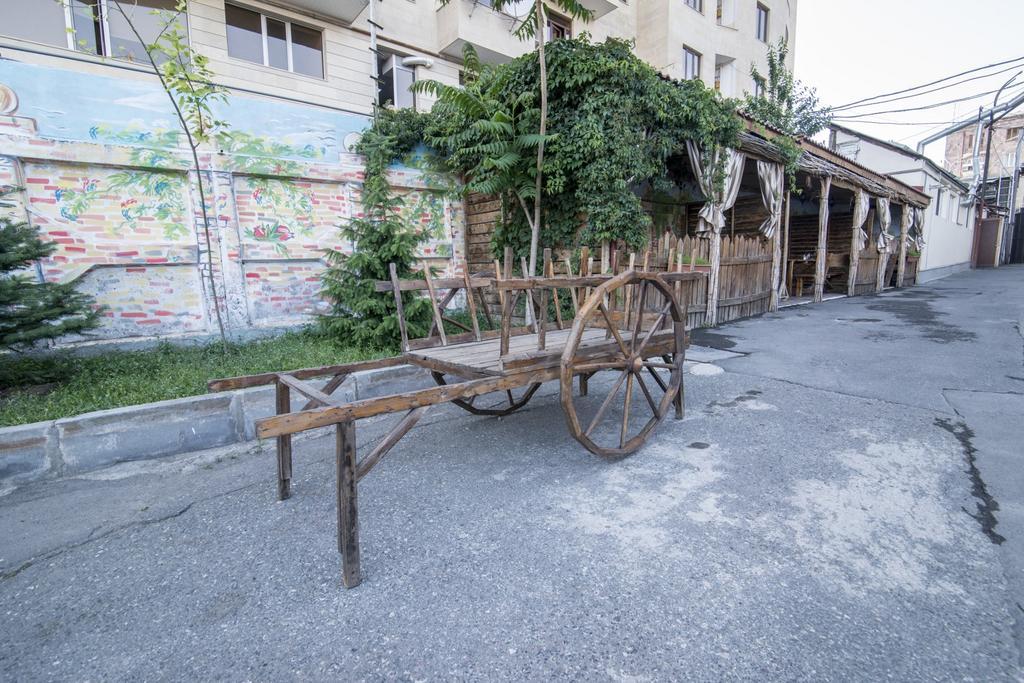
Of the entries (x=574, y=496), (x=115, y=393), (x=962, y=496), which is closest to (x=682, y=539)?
(x=574, y=496)

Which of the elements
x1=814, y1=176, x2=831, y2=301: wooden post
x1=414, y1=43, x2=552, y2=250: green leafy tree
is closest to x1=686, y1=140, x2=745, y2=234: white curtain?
x1=414, y1=43, x2=552, y2=250: green leafy tree

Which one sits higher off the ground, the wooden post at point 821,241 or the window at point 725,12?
the window at point 725,12

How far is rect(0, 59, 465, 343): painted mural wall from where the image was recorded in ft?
17.3

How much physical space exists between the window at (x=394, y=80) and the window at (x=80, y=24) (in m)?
4.25

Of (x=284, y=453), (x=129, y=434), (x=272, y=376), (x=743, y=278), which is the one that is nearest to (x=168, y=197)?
(x=129, y=434)

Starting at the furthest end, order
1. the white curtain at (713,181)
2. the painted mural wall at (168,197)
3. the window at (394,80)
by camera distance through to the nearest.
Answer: the window at (394,80), the white curtain at (713,181), the painted mural wall at (168,197)

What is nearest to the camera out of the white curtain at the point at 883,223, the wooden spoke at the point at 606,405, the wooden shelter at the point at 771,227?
the wooden spoke at the point at 606,405

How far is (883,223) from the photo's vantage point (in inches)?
578

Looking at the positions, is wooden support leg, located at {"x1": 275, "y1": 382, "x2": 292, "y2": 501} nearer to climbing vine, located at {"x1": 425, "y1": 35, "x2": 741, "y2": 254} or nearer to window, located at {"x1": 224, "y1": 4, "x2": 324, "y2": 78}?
climbing vine, located at {"x1": 425, "y1": 35, "x2": 741, "y2": 254}

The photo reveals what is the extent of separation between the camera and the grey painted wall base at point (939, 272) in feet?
61.8

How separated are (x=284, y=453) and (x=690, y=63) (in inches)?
730

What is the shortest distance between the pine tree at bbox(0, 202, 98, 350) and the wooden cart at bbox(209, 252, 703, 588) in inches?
95.3

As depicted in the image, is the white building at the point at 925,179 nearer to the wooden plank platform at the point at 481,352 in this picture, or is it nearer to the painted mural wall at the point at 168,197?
the painted mural wall at the point at 168,197

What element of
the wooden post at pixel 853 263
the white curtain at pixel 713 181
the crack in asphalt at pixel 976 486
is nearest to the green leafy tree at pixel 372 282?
the white curtain at pixel 713 181
